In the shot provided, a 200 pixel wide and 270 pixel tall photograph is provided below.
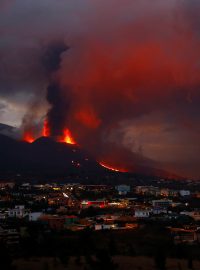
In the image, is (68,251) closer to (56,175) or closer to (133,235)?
(133,235)

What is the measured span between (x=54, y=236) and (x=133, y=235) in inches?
215

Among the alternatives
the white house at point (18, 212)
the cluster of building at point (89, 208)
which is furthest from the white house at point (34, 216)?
the white house at point (18, 212)

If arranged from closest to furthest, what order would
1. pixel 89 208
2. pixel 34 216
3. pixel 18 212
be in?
A: pixel 34 216 → pixel 18 212 → pixel 89 208

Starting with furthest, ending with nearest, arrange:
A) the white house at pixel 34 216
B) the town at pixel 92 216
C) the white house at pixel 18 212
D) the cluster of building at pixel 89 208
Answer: the white house at pixel 18 212 < the white house at pixel 34 216 < the cluster of building at pixel 89 208 < the town at pixel 92 216

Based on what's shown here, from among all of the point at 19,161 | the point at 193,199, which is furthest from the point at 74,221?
the point at 19,161

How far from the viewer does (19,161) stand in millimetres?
88312

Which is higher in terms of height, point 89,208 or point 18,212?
point 89,208

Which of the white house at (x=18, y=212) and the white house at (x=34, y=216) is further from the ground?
the white house at (x=18, y=212)

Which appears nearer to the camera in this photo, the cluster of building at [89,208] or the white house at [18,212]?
the cluster of building at [89,208]

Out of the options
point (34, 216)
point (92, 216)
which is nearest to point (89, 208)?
point (92, 216)

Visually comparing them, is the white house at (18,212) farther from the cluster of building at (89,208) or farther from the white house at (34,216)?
the white house at (34,216)

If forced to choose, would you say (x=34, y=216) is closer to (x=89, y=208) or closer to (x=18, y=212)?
(x=18, y=212)

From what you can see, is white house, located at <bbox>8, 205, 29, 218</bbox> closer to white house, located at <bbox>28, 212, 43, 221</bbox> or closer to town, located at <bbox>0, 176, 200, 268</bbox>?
town, located at <bbox>0, 176, 200, 268</bbox>

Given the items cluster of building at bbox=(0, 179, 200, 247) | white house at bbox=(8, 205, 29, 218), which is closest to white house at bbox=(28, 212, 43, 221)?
cluster of building at bbox=(0, 179, 200, 247)
